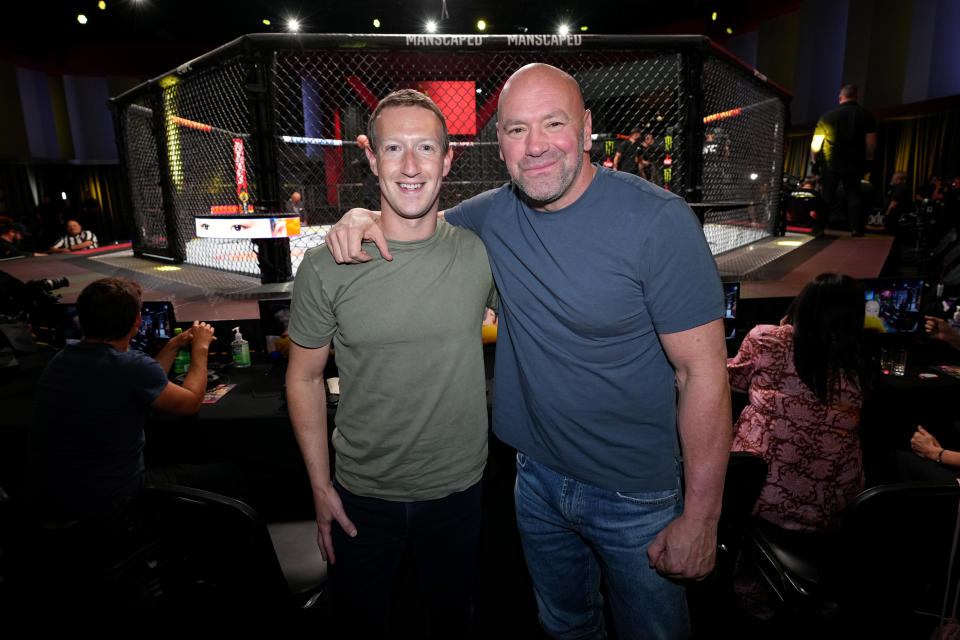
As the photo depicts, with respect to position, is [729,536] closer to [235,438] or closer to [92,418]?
[235,438]

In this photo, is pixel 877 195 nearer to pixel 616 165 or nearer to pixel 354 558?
pixel 616 165

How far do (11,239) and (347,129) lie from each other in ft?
20.0

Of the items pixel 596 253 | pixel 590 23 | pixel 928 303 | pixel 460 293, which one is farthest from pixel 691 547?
pixel 590 23

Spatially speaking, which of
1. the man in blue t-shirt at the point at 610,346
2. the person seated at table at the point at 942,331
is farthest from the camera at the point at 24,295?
the person seated at table at the point at 942,331

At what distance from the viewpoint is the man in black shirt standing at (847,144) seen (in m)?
6.84

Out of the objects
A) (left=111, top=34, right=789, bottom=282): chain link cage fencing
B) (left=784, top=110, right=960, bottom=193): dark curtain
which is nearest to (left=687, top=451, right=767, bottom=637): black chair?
(left=111, top=34, right=789, bottom=282): chain link cage fencing

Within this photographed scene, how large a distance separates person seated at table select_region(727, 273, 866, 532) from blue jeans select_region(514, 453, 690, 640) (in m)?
0.88

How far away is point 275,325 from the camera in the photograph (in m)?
3.16

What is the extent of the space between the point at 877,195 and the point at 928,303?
1158 centimetres

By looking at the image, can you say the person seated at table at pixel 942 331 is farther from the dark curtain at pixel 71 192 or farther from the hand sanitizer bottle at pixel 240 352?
the dark curtain at pixel 71 192

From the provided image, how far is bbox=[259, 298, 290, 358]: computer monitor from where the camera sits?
3.11m

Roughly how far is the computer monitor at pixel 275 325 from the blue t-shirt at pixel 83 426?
985 millimetres

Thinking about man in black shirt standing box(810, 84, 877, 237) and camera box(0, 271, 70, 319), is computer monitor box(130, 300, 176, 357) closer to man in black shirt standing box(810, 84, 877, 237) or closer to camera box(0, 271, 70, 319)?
camera box(0, 271, 70, 319)

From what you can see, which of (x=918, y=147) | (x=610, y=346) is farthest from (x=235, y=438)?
(x=918, y=147)
